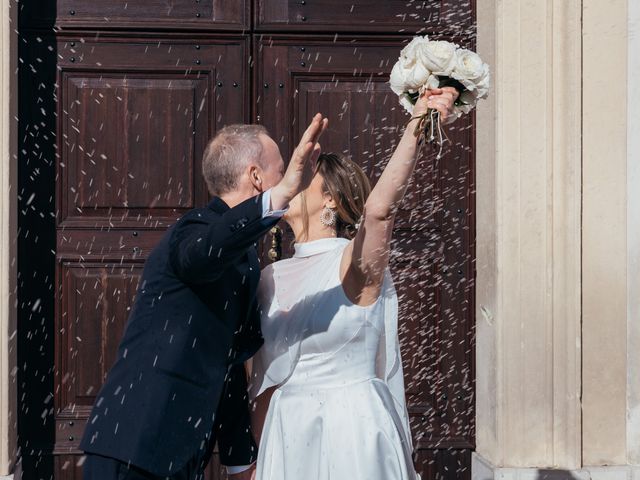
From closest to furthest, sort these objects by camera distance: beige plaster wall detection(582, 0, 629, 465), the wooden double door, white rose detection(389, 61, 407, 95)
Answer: white rose detection(389, 61, 407, 95)
beige plaster wall detection(582, 0, 629, 465)
the wooden double door

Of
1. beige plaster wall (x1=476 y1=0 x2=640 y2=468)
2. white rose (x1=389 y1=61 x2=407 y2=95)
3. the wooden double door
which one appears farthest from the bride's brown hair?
the wooden double door

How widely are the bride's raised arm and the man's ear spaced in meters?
0.36

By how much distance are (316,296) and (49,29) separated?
2.86 metres

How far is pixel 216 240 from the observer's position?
3391 millimetres

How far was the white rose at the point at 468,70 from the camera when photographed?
3.51 meters

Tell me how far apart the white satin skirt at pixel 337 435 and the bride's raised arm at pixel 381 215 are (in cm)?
34

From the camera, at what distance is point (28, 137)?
6000mm

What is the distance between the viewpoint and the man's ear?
3.83m

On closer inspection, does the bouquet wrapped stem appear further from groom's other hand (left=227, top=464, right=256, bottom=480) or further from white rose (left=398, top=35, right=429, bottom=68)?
groom's other hand (left=227, top=464, right=256, bottom=480)

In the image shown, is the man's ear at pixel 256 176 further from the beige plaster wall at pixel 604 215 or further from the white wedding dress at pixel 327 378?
the beige plaster wall at pixel 604 215

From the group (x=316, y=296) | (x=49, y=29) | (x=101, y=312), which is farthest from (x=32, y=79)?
(x=316, y=296)

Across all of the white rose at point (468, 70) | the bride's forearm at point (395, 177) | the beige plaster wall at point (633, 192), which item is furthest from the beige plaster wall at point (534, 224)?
the bride's forearm at point (395, 177)

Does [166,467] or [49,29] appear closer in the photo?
[166,467]

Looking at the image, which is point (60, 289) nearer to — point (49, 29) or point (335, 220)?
point (49, 29)
